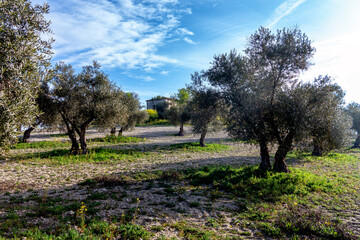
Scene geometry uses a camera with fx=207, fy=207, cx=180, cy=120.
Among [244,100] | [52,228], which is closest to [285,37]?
[244,100]

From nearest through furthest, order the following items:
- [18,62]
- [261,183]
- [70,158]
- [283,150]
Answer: [18,62]
[261,183]
[283,150]
[70,158]

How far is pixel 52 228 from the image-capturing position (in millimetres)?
6809

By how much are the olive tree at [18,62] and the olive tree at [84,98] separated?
10.1 metres

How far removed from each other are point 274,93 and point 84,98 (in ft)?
59.9

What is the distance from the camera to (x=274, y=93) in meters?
14.3

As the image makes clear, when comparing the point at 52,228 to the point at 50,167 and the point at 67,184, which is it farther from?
the point at 50,167

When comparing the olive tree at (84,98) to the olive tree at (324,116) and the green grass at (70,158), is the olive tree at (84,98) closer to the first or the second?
the green grass at (70,158)

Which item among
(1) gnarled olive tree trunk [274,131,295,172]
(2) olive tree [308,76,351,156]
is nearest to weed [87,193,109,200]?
(1) gnarled olive tree trunk [274,131,295,172]

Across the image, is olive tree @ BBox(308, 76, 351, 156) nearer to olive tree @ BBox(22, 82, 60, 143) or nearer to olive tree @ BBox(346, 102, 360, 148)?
olive tree @ BBox(22, 82, 60, 143)

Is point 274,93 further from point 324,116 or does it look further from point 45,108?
point 45,108

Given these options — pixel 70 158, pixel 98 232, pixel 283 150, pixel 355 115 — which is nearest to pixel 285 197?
pixel 283 150

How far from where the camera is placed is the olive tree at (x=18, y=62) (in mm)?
8672

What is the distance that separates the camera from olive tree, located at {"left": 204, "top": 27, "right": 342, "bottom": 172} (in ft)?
43.0

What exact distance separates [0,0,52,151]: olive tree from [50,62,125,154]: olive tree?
33.3ft
